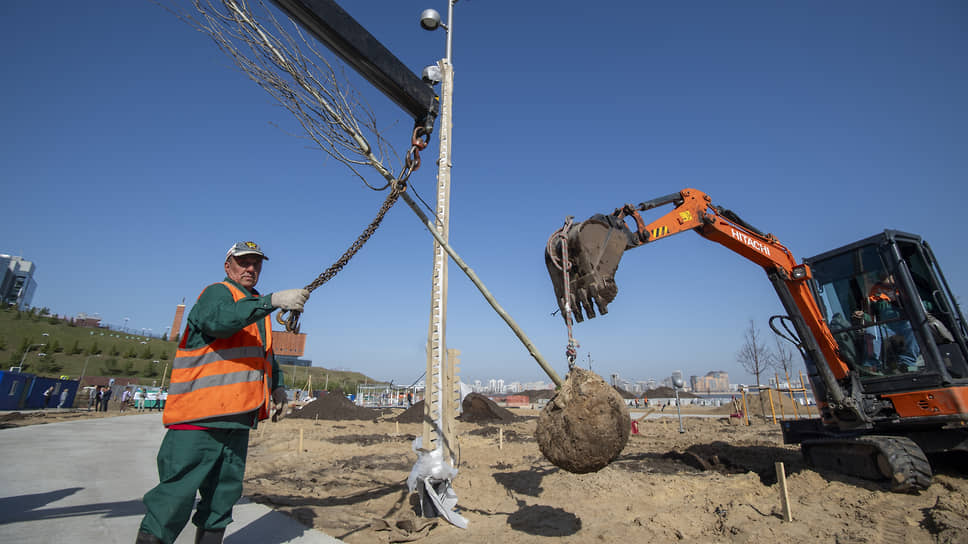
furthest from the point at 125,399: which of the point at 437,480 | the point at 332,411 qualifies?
the point at 437,480

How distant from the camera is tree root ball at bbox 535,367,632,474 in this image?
2.81 meters

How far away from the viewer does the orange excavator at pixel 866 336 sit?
497 cm

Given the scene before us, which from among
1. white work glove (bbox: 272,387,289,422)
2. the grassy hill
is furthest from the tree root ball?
the grassy hill

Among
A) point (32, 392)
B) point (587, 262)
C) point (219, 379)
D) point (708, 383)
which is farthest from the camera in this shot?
point (708, 383)

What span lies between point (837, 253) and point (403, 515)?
696 cm

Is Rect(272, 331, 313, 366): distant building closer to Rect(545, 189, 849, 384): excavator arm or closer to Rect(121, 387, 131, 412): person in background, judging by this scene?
Rect(121, 387, 131, 412): person in background

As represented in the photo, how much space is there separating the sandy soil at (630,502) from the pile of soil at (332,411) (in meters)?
13.3

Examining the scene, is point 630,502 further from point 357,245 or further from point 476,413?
point 476,413

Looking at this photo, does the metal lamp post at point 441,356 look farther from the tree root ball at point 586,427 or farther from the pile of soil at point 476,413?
the pile of soil at point 476,413

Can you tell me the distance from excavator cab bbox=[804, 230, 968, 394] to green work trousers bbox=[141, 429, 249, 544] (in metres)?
7.44

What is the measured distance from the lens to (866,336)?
589cm

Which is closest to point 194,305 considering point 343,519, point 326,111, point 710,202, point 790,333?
point 326,111

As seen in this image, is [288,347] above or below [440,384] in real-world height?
above

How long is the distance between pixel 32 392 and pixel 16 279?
82646 millimetres
